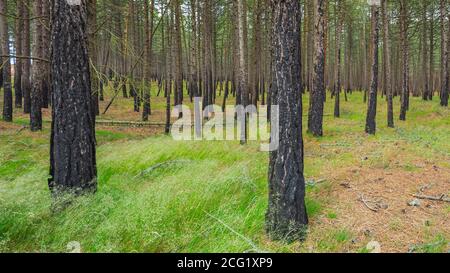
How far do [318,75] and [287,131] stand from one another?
8421mm

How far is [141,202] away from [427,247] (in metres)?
4.32

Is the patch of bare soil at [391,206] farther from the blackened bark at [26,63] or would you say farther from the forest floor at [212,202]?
the blackened bark at [26,63]

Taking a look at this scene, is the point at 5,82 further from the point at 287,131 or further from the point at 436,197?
the point at 436,197

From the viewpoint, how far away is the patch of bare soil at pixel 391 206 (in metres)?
5.00

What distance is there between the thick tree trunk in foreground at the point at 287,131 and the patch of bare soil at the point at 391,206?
838mm

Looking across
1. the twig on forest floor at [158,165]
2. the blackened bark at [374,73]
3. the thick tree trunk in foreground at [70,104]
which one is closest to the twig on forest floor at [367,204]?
the twig on forest floor at [158,165]

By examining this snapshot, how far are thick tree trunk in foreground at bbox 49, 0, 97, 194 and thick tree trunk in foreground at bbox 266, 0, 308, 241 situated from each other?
10.8ft

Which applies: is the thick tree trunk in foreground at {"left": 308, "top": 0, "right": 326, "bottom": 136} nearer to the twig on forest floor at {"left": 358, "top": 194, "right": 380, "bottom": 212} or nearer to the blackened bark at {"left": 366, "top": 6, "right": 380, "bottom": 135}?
the blackened bark at {"left": 366, "top": 6, "right": 380, "bottom": 135}

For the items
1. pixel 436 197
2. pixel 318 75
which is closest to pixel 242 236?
pixel 436 197

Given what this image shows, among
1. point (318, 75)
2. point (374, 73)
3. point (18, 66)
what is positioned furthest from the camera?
point (18, 66)

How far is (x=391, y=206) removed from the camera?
601cm

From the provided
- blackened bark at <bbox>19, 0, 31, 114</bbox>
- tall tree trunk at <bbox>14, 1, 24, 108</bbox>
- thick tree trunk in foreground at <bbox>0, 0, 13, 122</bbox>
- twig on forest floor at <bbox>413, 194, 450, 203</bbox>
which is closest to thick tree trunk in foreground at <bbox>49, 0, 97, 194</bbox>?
twig on forest floor at <bbox>413, 194, 450, 203</bbox>

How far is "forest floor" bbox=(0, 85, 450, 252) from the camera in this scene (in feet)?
15.3

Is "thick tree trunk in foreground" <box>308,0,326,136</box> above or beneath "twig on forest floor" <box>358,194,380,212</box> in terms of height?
above
